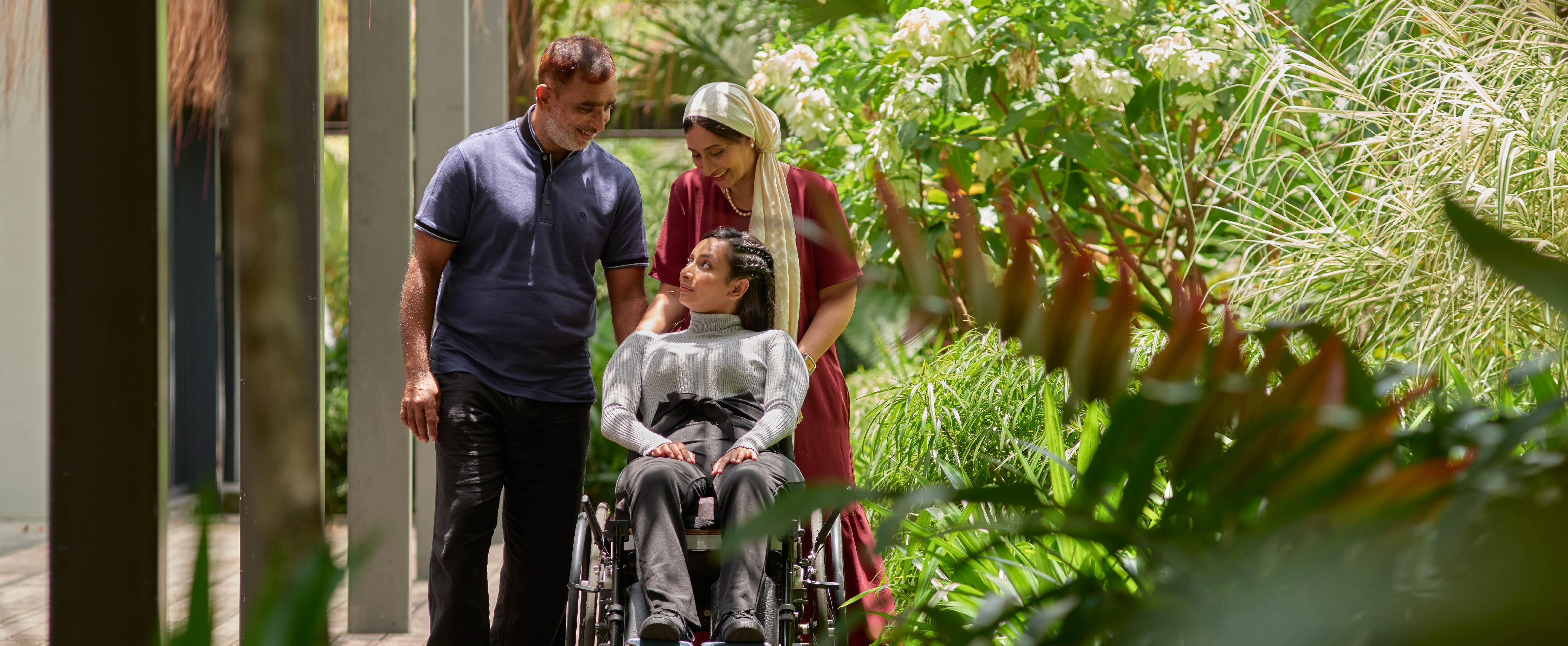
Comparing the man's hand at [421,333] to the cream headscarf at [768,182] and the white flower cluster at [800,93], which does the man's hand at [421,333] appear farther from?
the white flower cluster at [800,93]

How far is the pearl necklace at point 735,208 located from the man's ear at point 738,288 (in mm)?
180

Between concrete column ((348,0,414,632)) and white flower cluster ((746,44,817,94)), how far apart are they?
44.0 inches

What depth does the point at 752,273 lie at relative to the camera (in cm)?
281

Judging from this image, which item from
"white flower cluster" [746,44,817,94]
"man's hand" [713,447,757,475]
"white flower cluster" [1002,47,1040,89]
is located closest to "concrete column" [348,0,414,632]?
"white flower cluster" [746,44,817,94]

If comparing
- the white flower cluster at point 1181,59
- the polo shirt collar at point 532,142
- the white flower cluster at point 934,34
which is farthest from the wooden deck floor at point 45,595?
the white flower cluster at point 1181,59

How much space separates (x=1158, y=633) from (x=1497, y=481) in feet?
0.54

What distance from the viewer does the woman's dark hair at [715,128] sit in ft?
8.71

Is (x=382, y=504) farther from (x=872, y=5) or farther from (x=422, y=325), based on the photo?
(x=872, y=5)

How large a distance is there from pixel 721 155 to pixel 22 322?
4537mm

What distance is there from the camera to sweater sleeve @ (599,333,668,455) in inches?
102

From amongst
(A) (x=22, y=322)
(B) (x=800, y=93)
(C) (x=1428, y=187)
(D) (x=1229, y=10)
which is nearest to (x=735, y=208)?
(B) (x=800, y=93)

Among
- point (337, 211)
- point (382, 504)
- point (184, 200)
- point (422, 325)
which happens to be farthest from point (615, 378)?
point (337, 211)

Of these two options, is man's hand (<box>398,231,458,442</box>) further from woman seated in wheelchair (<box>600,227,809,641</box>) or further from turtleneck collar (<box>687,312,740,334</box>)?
turtleneck collar (<box>687,312,740,334</box>)

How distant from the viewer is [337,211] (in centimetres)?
774
